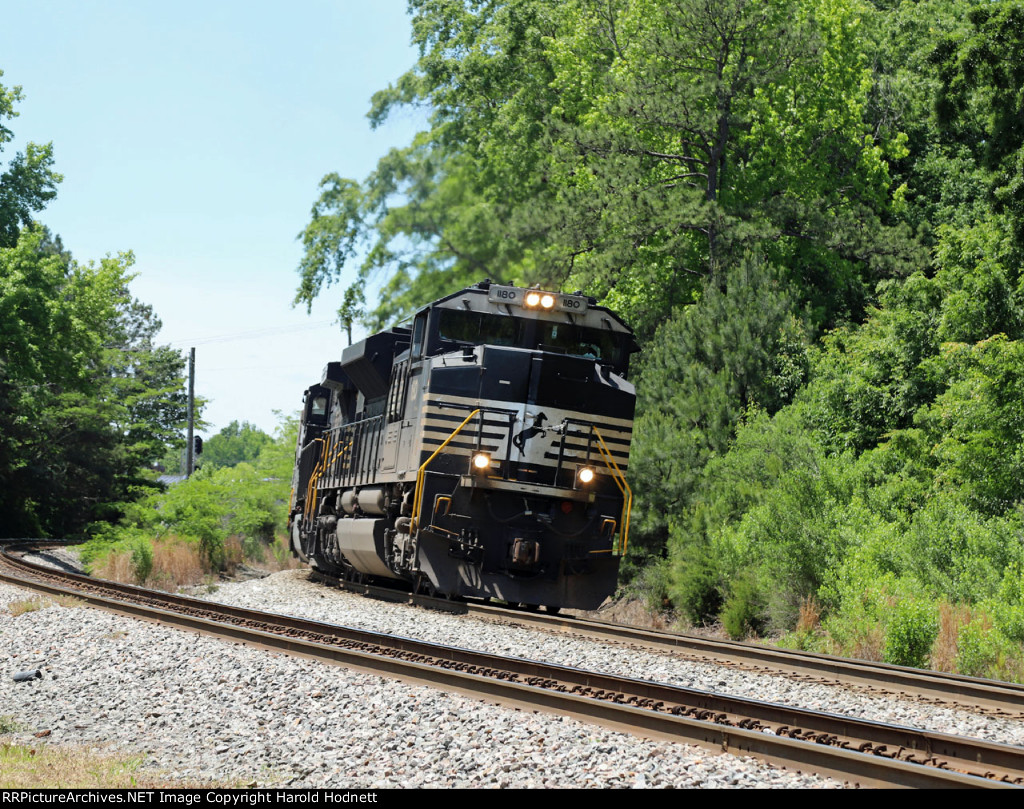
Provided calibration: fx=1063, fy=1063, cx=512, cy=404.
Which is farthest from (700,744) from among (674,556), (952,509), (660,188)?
(660,188)

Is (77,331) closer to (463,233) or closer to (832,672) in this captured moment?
(463,233)

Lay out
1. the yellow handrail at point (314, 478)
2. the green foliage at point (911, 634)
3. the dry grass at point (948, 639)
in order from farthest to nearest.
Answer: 1. the yellow handrail at point (314, 478)
2. the dry grass at point (948, 639)
3. the green foliage at point (911, 634)

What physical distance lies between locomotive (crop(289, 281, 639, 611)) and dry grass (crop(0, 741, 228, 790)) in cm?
720

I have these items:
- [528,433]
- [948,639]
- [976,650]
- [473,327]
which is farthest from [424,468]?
[976,650]

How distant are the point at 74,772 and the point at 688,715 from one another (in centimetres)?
380

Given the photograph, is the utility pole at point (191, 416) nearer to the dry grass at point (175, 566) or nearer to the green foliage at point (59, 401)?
the green foliage at point (59, 401)

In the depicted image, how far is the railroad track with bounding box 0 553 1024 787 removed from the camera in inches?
223

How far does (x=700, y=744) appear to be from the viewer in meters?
6.28

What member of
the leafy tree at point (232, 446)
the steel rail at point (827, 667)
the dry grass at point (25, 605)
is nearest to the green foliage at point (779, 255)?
the steel rail at point (827, 667)

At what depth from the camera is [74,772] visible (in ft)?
18.9

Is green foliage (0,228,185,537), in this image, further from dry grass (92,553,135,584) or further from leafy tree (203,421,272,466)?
leafy tree (203,421,272,466)

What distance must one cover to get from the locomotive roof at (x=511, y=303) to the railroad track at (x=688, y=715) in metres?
4.90

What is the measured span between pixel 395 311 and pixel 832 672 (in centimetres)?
3208

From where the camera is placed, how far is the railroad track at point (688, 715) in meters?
5.67
